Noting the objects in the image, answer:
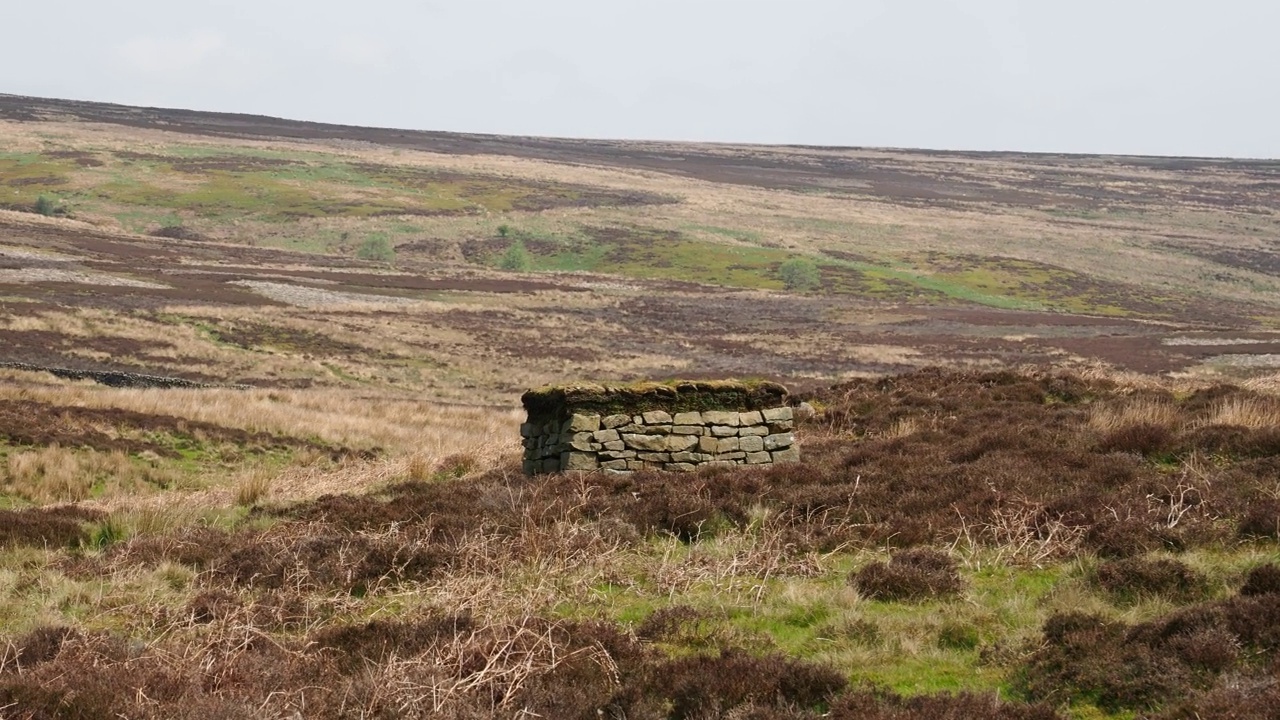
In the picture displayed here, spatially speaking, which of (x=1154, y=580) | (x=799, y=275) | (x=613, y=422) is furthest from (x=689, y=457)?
(x=799, y=275)

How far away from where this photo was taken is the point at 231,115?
198500 millimetres

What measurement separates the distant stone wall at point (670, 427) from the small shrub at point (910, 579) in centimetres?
593

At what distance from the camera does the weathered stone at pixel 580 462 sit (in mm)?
14469

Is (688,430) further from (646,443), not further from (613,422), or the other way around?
(613,422)

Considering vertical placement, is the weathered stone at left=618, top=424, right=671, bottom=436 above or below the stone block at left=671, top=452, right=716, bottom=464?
above

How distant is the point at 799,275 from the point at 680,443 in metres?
89.7

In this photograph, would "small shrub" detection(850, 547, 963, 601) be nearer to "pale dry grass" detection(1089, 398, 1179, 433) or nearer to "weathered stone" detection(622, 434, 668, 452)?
"pale dry grass" detection(1089, 398, 1179, 433)

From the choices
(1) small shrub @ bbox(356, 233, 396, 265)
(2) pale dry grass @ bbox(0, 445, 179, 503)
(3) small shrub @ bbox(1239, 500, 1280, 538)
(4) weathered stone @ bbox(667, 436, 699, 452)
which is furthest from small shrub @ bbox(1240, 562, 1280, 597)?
(1) small shrub @ bbox(356, 233, 396, 265)

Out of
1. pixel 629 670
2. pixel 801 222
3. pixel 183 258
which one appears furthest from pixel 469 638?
pixel 801 222

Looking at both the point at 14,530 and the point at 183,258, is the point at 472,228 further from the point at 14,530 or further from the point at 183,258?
the point at 14,530

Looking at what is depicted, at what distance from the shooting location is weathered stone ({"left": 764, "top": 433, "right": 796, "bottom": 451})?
1511cm

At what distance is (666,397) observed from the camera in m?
14.9

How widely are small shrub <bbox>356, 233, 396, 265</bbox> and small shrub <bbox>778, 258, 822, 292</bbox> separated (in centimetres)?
3591

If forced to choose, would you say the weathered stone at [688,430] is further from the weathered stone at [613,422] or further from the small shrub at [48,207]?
the small shrub at [48,207]
